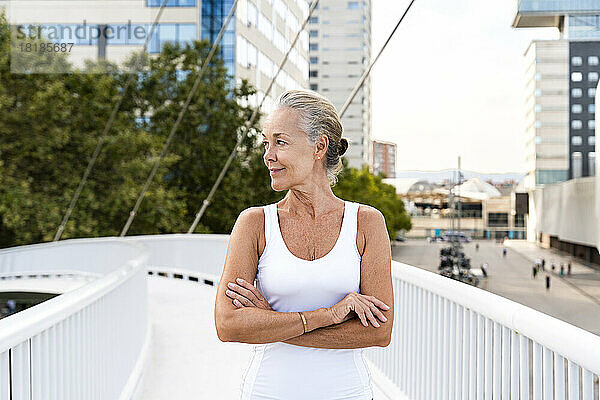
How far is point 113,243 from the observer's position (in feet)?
29.6

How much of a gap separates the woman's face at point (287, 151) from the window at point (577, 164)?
2.32 metres

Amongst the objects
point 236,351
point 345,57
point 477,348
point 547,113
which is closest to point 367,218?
point 477,348

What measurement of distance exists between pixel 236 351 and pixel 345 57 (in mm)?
3609

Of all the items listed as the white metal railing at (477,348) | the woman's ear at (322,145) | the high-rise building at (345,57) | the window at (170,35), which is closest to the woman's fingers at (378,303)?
the woman's ear at (322,145)

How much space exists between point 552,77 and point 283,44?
46.0 ft

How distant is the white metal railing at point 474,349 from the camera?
182 centimetres

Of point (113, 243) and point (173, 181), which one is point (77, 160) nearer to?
point (173, 181)

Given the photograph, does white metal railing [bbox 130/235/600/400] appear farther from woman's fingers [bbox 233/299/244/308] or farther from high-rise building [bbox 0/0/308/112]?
high-rise building [bbox 0/0/308/112]

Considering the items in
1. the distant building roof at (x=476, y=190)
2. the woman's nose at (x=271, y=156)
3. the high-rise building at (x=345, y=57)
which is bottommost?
the distant building roof at (x=476, y=190)

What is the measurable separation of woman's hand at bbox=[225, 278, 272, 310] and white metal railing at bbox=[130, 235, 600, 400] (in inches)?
31.6

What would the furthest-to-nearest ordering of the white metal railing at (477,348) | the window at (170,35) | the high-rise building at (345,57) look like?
the window at (170,35), the high-rise building at (345,57), the white metal railing at (477,348)

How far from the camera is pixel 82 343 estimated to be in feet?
9.50

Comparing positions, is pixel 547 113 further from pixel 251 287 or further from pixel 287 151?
pixel 251 287

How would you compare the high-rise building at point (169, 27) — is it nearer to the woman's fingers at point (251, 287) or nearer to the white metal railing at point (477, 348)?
the white metal railing at point (477, 348)
